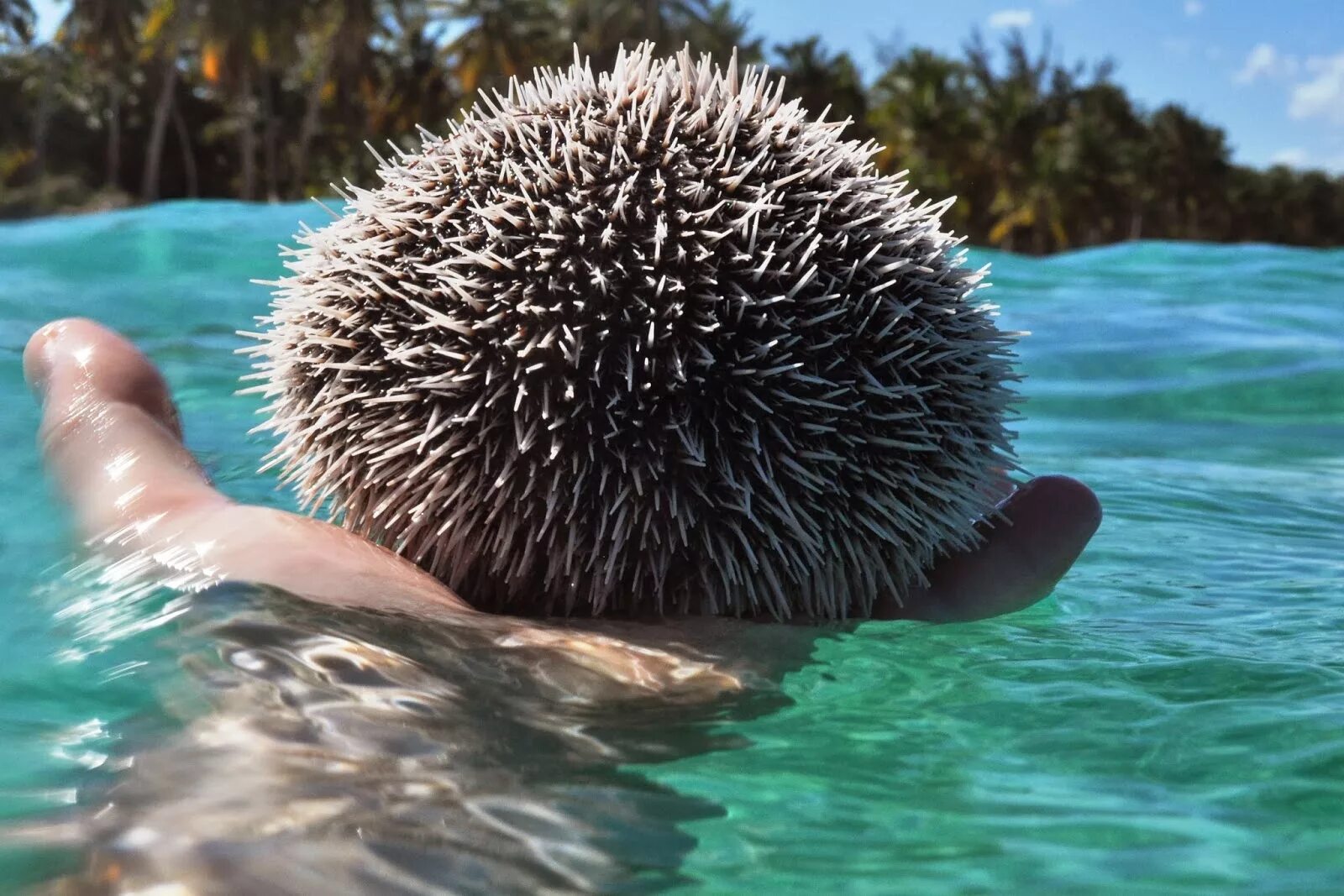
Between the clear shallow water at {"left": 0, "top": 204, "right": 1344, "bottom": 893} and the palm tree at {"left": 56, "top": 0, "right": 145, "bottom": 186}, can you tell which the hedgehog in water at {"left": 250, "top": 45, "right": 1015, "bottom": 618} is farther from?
the palm tree at {"left": 56, "top": 0, "right": 145, "bottom": 186}

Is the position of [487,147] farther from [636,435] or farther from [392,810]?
[392,810]

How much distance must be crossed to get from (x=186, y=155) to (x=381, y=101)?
7.10 m

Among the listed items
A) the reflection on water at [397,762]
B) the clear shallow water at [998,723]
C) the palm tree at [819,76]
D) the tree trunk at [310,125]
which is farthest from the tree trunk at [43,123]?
the reflection on water at [397,762]

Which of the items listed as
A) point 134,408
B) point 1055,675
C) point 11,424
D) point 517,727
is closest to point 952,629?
point 1055,675

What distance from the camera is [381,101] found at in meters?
44.4

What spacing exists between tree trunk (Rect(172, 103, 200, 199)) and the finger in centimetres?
4532

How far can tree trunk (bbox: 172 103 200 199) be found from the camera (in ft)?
148

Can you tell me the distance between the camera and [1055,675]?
2.72 m

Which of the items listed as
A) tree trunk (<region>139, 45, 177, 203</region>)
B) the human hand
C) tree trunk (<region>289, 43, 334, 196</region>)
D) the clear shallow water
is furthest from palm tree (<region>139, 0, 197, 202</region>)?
the human hand

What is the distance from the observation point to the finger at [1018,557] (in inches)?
125

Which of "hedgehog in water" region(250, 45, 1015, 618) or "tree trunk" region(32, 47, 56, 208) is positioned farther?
"tree trunk" region(32, 47, 56, 208)

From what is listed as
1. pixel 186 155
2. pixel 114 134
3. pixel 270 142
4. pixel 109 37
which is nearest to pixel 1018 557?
pixel 109 37

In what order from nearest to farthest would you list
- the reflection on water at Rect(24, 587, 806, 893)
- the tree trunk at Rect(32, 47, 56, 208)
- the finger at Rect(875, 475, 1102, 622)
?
the reflection on water at Rect(24, 587, 806, 893)
the finger at Rect(875, 475, 1102, 622)
the tree trunk at Rect(32, 47, 56, 208)

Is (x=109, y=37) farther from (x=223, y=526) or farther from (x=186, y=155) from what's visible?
(x=223, y=526)
